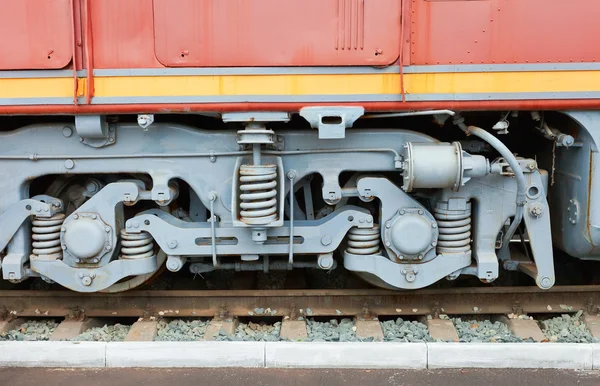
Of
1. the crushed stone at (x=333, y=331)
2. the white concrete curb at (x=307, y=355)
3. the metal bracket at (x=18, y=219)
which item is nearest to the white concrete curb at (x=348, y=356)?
the white concrete curb at (x=307, y=355)

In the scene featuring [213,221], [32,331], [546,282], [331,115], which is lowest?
[32,331]

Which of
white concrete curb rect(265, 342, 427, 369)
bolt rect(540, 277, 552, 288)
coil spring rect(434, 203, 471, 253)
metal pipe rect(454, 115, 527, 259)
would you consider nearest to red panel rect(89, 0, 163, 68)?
white concrete curb rect(265, 342, 427, 369)

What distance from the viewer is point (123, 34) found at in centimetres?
399

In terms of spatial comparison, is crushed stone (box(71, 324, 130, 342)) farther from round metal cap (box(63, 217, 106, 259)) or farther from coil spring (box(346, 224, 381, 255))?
coil spring (box(346, 224, 381, 255))

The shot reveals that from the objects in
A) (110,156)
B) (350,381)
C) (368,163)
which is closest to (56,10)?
(110,156)

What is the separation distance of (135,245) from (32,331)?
128 cm

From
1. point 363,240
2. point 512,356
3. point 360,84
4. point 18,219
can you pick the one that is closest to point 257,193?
point 363,240

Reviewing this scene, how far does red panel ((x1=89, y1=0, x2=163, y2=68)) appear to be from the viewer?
3963 millimetres

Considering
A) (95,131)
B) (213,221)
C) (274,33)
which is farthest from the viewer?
(213,221)

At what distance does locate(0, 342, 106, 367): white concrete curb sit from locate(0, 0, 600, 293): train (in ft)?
2.19

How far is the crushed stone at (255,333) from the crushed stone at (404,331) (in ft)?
2.99

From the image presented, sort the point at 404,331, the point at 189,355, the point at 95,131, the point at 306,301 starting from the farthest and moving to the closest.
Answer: the point at 306,301, the point at 404,331, the point at 95,131, the point at 189,355

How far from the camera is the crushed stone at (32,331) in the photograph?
14.9 ft

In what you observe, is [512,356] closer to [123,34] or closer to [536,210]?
[536,210]
